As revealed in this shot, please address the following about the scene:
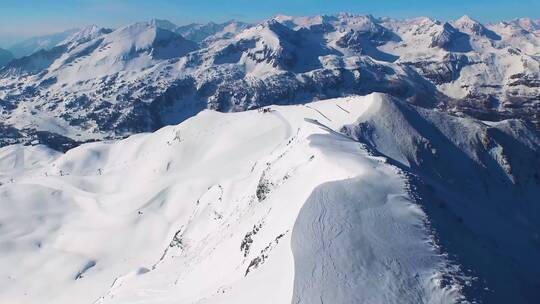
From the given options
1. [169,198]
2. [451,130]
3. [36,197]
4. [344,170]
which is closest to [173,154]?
[169,198]

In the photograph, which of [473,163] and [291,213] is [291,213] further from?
[473,163]

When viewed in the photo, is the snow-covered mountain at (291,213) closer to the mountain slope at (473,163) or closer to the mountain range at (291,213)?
the mountain range at (291,213)

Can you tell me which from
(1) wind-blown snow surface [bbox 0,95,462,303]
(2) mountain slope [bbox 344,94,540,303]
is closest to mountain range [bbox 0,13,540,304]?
(1) wind-blown snow surface [bbox 0,95,462,303]

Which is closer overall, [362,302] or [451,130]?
[362,302]

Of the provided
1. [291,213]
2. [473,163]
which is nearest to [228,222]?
[291,213]

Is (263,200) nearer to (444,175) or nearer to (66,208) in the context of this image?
(444,175)

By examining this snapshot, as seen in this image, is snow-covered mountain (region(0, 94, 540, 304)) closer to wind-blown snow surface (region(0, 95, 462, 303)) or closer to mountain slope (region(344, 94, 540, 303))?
wind-blown snow surface (region(0, 95, 462, 303))

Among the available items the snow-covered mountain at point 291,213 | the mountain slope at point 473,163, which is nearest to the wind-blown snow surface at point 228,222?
the snow-covered mountain at point 291,213
